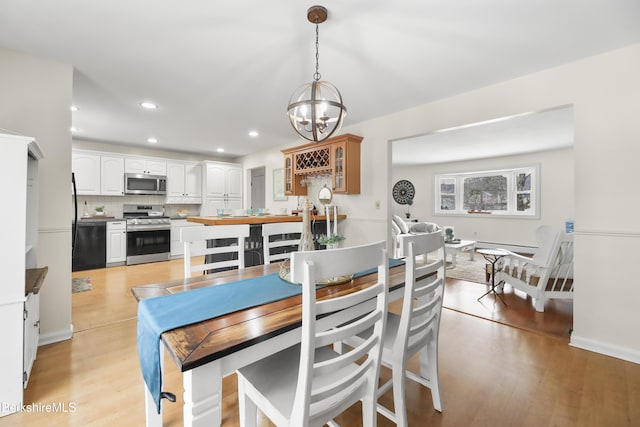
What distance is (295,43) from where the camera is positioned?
209 centimetres

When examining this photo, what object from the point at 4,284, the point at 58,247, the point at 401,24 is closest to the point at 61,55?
the point at 58,247

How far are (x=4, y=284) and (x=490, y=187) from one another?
27.6ft

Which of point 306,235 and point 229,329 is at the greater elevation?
point 306,235

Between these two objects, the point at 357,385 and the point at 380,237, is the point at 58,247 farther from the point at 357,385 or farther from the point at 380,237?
the point at 380,237

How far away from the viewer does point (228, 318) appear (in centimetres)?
112

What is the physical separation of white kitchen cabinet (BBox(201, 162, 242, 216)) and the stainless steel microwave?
87 centimetres

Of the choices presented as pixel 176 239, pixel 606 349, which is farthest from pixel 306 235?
pixel 176 239

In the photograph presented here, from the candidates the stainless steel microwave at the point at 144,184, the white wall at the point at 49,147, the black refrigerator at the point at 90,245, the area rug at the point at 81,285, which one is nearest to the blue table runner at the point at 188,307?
the white wall at the point at 49,147

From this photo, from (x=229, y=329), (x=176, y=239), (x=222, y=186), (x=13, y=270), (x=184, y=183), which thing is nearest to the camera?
(x=229, y=329)

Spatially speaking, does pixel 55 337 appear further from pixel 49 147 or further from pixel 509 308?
pixel 509 308

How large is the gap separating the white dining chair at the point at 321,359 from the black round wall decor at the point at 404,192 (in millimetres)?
7859

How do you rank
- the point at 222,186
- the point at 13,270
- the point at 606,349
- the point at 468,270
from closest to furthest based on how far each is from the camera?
the point at 13,270
the point at 606,349
the point at 468,270
the point at 222,186

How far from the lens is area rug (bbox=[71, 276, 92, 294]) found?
149 inches

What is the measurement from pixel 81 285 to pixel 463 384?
16.0 feet
